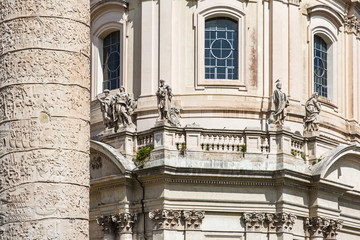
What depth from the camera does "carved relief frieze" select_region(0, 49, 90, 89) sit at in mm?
17641

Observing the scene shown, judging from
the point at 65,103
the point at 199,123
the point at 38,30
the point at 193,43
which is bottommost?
the point at 65,103

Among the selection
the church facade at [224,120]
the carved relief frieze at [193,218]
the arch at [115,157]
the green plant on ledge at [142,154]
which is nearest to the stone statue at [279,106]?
the church facade at [224,120]

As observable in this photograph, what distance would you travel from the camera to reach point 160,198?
3375 cm

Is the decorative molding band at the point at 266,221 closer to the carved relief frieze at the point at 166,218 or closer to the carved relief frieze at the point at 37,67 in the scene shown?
the carved relief frieze at the point at 166,218

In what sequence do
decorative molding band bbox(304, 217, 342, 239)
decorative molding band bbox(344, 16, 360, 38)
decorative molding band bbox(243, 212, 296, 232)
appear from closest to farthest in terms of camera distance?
1. decorative molding band bbox(243, 212, 296, 232)
2. decorative molding band bbox(304, 217, 342, 239)
3. decorative molding band bbox(344, 16, 360, 38)

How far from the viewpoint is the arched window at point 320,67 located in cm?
3978

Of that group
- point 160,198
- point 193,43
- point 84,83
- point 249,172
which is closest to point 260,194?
point 249,172

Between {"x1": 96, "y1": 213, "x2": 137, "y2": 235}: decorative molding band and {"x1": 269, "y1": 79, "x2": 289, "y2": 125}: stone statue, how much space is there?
18.1 ft

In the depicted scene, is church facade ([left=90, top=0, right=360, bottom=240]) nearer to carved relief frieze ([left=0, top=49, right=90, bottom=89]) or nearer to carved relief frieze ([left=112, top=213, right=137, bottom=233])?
carved relief frieze ([left=112, top=213, right=137, bottom=233])

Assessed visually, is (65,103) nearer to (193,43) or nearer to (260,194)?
(260,194)

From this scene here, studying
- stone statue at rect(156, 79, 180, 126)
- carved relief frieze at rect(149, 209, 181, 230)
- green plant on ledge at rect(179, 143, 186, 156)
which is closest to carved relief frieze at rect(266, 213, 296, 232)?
carved relief frieze at rect(149, 209, 181, 230)

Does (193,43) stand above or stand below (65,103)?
above

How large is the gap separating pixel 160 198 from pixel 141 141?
7.70ft

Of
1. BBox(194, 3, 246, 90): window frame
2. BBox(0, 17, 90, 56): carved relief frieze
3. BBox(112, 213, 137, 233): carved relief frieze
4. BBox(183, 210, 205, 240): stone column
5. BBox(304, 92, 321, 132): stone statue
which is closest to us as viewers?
BBox(0, 17, 90, 56): carved relief frieze
